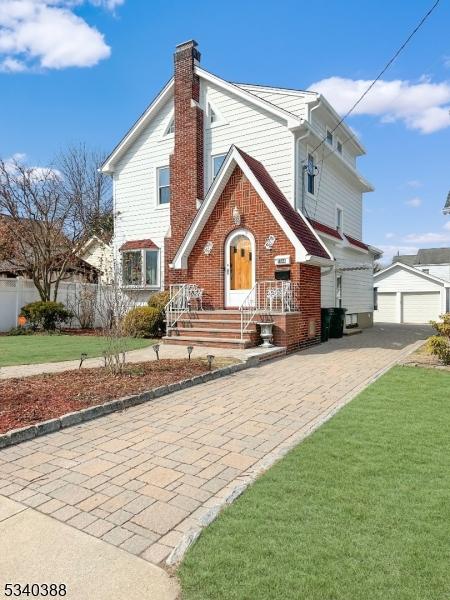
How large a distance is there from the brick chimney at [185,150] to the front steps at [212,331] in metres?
4.21

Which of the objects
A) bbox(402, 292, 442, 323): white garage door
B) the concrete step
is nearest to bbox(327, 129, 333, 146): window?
the concrete step

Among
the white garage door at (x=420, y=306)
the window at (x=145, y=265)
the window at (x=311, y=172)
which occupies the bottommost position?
the white garage door at (x=420, y=306)

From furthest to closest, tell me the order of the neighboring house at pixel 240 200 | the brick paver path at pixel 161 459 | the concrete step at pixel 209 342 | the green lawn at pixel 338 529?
the neighboring house at pixel 240 200, the concrete step at pixel 209 342, the brick paver path at pixel 161 459, the green lawn at pixel 338 529

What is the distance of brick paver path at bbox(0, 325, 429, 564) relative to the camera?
10.2ft

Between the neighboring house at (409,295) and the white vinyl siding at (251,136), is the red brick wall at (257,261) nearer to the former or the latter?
the white vinyl siding at (251,136)

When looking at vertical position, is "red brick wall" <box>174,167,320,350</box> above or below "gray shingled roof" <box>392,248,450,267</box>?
below

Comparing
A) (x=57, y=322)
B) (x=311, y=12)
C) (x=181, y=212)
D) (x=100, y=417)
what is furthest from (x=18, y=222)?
(x=100, y=417)

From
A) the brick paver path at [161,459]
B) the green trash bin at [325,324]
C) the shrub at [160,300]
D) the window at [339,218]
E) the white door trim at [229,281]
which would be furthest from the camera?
the window at [339,218]

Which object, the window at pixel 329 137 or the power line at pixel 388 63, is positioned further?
the window at pixel 329 137

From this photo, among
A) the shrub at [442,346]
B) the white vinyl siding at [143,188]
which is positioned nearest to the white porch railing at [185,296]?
the white vinyl siding at [143,188]

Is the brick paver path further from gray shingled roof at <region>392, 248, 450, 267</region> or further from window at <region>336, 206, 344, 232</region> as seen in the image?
gray shingled roof at <region>392, 248, 450, 267</region>

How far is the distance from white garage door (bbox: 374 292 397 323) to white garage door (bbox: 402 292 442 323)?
0.66 meters

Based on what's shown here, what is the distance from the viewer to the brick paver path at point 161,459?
10.2 ft

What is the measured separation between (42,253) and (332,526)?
59.5 feet
